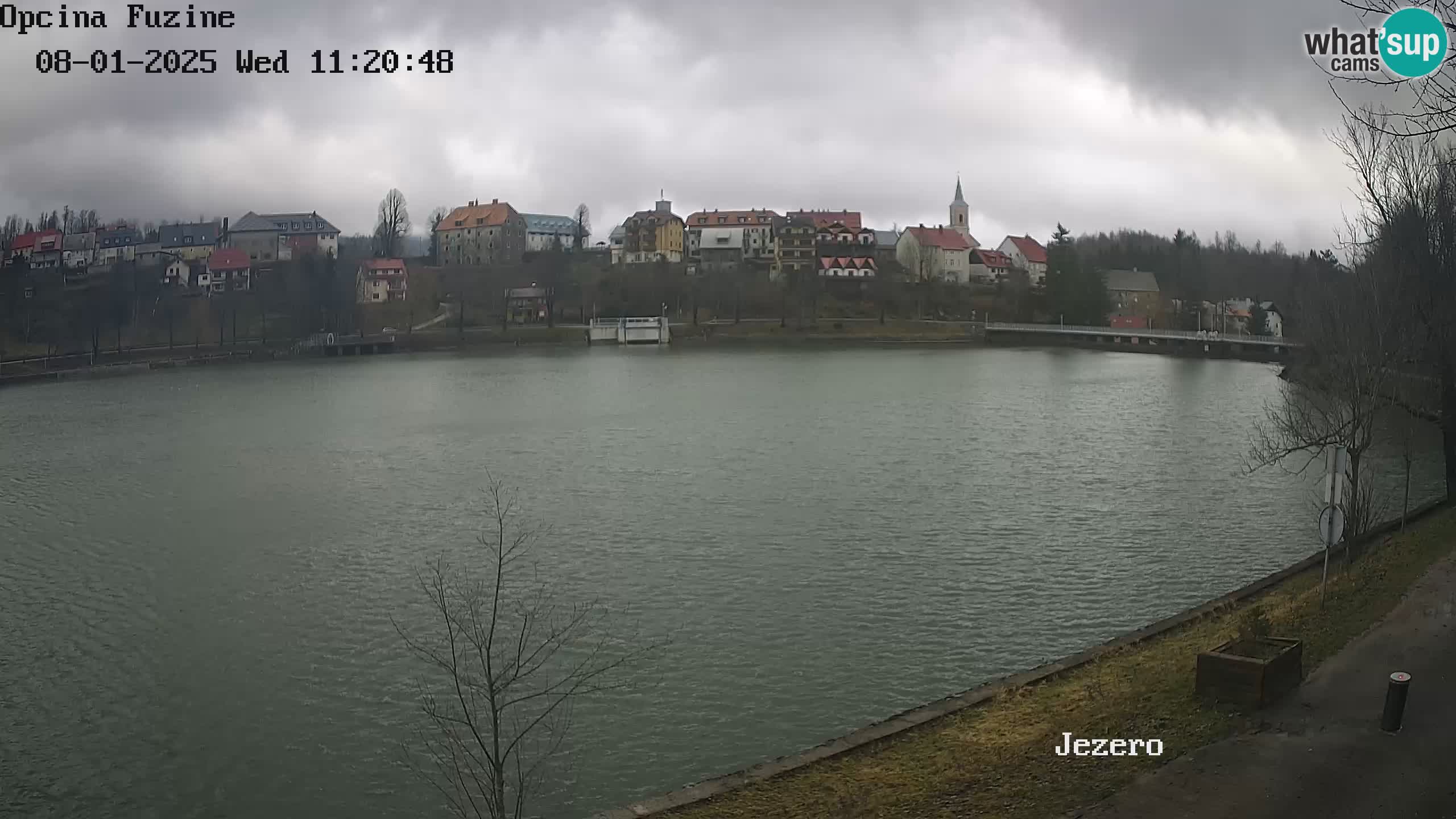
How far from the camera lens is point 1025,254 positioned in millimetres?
89250

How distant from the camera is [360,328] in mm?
64125

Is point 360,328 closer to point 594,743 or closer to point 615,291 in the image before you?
point 615,291

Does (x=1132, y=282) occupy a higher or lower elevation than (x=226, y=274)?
lower

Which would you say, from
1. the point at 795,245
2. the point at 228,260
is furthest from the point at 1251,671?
the point at 795,245

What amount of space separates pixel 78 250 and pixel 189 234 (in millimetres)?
9095

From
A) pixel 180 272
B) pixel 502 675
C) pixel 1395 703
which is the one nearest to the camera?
pixel 1395 703

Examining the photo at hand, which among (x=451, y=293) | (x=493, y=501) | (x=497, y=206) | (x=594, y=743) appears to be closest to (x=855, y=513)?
(x=493, y=501)

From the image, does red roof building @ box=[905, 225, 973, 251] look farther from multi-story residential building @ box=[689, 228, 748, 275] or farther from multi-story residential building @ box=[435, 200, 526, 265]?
multi-story residential building @ box=[435, 200, 526, 265]

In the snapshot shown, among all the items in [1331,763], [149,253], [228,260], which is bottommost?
[1331,763]

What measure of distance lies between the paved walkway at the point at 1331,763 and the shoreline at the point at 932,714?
0.34 meters

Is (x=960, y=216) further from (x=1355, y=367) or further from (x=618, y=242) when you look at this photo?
(x=1355, y=367)

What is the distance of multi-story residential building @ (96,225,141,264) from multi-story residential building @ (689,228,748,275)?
120 ft

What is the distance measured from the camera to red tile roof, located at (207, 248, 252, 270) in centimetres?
6875

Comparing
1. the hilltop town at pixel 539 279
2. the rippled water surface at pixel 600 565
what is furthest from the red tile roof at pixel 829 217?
the rippled water surface at pixel 600 565
